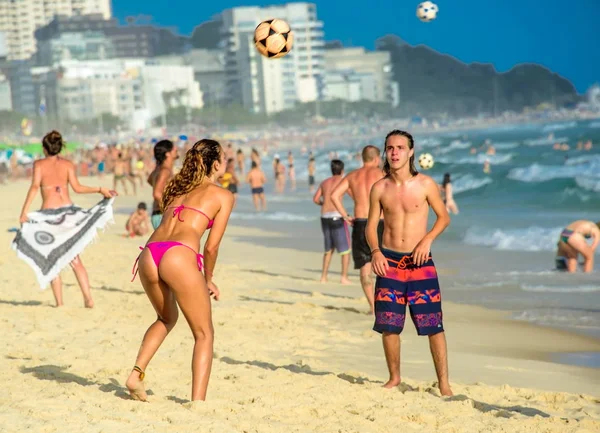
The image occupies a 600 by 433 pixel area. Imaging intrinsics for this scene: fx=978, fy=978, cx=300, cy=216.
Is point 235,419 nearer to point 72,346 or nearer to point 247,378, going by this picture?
point 247,378

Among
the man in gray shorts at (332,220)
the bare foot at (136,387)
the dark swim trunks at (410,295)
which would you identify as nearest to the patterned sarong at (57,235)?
the man in gray shorts at (332,220)

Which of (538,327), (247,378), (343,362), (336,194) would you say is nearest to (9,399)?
(247,378)

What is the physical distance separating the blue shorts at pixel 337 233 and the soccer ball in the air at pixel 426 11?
3768 millimetres

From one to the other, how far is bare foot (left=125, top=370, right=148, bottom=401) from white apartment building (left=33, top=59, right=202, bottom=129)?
132 metres

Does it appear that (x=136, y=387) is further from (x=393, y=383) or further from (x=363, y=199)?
(x=363, y=199)

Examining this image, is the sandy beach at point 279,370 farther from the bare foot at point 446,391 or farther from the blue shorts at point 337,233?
the blue shorts at point 337,233

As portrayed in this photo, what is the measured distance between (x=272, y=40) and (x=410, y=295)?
396cm

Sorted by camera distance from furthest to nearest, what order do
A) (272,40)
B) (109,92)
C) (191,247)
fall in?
(109,92) → (272,40) → (191,247)

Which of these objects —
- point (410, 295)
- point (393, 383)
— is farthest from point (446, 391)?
point (410, 295)

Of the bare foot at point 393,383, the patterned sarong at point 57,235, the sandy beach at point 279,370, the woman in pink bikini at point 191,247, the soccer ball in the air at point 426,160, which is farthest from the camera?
the soccer ball in the air at point 426,160

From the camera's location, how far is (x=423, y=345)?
7215 millimetres

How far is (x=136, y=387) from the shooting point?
193 inches

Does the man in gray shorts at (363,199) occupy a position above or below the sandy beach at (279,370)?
above

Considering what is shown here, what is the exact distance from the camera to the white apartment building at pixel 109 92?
5522 inches
